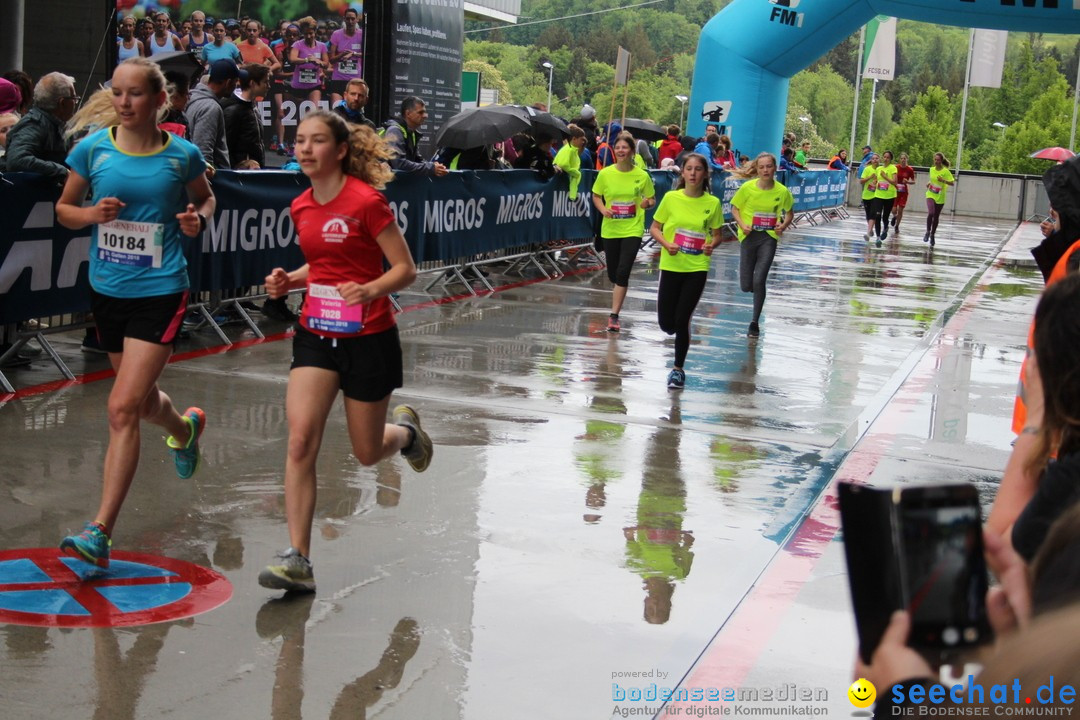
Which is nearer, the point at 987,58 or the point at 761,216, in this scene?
the point at 761,216

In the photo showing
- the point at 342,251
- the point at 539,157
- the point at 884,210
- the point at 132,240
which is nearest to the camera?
the point at 342,251

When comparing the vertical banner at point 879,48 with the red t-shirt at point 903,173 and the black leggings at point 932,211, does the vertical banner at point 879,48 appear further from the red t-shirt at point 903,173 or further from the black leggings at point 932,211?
the black leggings at point 932,211

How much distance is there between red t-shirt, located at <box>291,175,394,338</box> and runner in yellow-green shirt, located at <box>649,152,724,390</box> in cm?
521

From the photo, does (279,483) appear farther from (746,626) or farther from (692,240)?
(692,240)

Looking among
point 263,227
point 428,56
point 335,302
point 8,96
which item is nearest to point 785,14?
point 428,56

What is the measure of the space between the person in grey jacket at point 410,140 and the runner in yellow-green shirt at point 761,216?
3.15 m

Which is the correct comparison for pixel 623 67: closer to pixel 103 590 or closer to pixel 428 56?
pixel 428 56

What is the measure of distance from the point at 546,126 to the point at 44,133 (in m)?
9.33

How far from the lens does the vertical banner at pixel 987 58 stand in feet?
159

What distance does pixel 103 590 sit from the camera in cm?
502

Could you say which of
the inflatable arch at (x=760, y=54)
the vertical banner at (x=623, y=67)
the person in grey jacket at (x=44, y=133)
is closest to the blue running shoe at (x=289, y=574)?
the person in grey jacket at (x=44, y=133)

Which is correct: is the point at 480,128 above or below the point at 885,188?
above

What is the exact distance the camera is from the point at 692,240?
10164 millimetres

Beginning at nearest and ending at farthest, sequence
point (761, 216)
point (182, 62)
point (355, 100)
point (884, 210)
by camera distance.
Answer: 1. point (182, 62)
2. point (355, 100)
3. point (761, 216)
4. point (884, 210)
